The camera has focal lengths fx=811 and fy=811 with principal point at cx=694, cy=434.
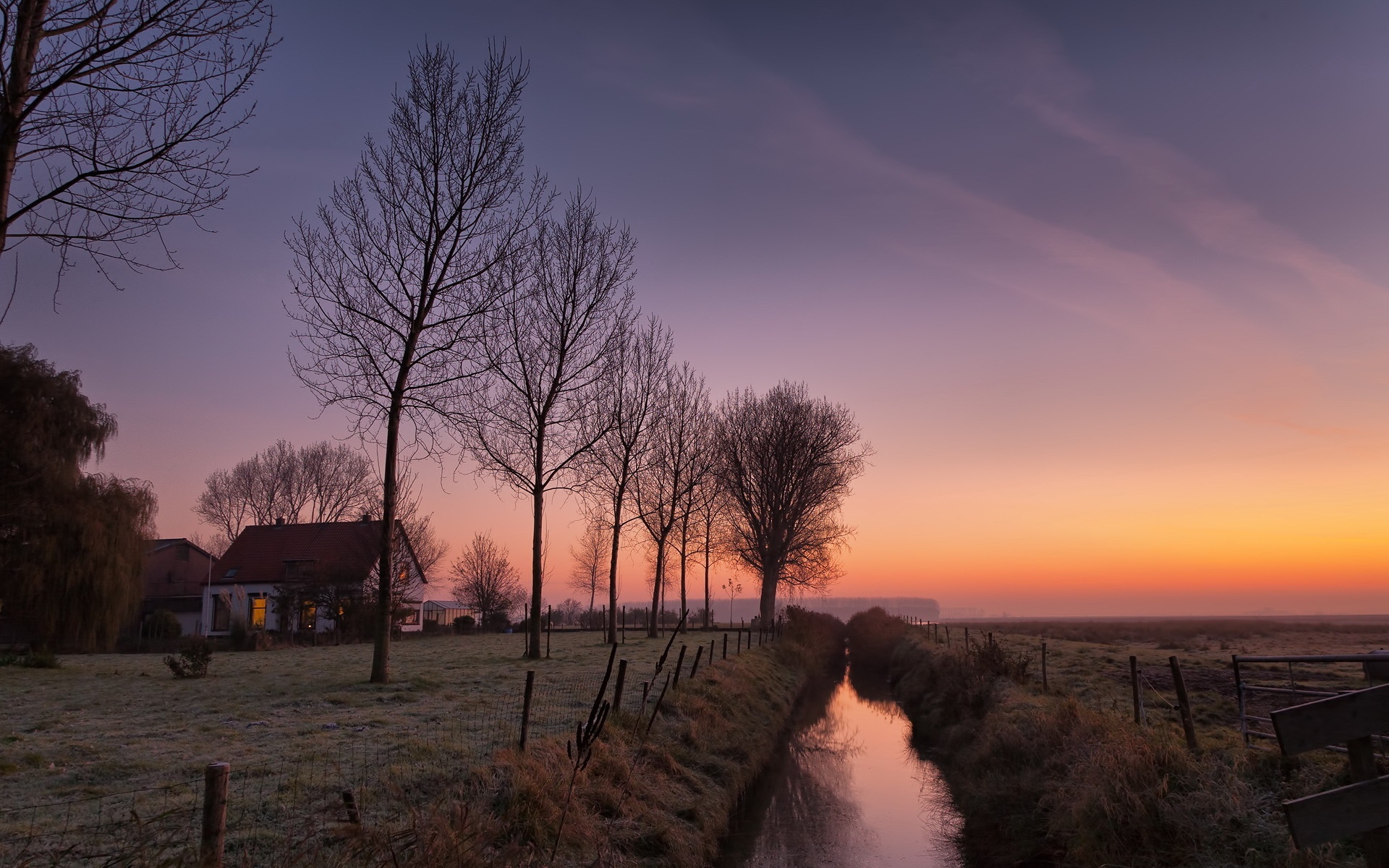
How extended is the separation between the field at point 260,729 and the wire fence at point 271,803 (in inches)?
1.2

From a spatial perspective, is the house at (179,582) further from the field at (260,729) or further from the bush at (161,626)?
the field at (260,729)

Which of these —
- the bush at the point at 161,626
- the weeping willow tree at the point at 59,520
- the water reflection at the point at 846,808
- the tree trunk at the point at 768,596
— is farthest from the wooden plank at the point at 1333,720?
the bush at the point at 161,626

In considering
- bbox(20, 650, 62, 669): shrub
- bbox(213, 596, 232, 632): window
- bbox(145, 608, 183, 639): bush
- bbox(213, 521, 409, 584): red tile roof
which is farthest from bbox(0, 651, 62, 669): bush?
bbox(213, 596, 232, 632): window

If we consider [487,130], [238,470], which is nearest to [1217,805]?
[487,130]

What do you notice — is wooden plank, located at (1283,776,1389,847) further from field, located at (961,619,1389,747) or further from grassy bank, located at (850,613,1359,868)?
field, located at (961,619,1389,747)

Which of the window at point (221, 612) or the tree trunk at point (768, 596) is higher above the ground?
the tree trunk at point (768, 596)

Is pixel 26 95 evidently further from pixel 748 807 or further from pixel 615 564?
pixel 615 564

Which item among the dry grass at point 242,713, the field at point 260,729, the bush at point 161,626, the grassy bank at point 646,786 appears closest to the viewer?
the field at point 260,729

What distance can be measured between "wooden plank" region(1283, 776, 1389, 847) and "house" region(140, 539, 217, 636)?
186 ft

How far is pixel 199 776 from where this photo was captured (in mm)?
8195

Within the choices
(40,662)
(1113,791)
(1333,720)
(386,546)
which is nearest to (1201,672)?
(1113,791)

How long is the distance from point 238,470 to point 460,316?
56914 millimetres

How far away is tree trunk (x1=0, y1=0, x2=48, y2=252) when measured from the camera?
234 inches

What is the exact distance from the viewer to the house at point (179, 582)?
50.8 meters
